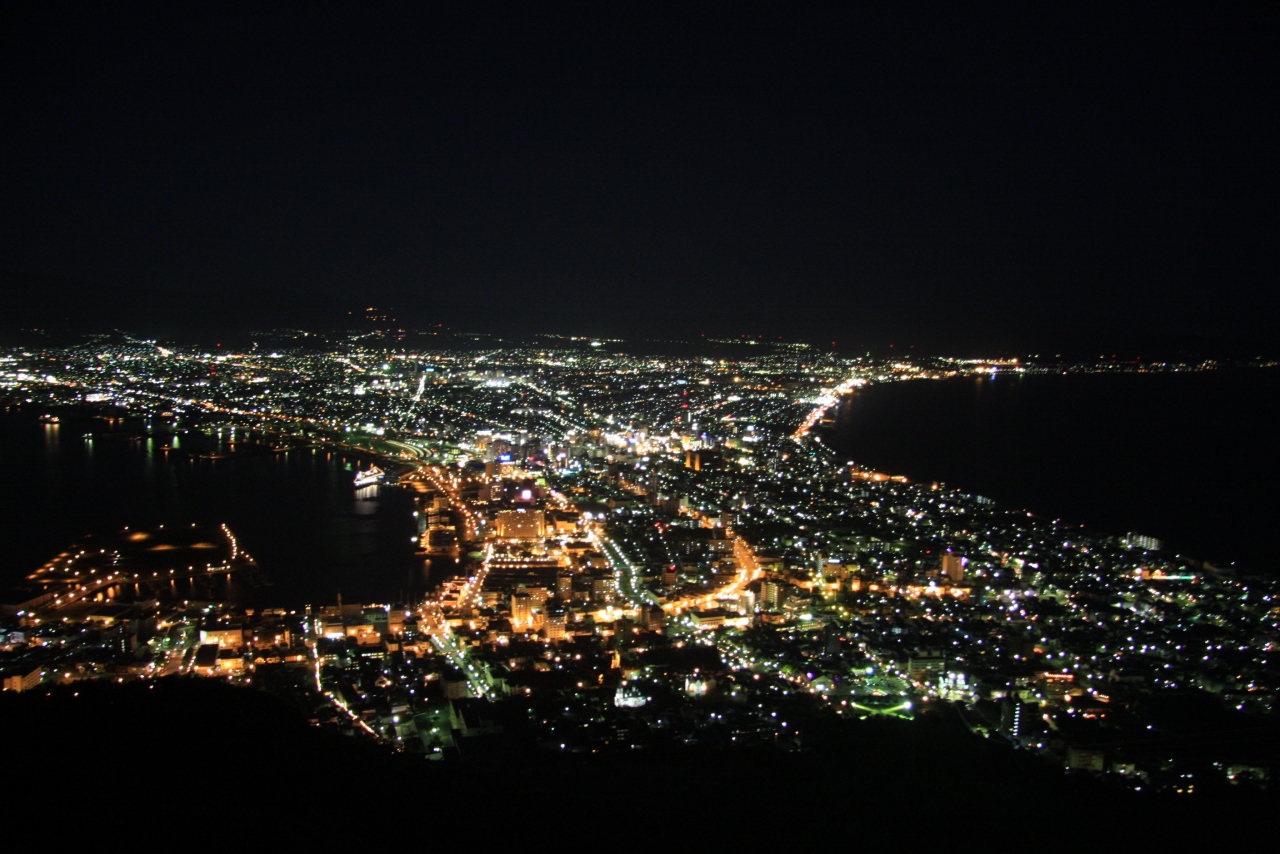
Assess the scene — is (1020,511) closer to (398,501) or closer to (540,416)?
(398,501)

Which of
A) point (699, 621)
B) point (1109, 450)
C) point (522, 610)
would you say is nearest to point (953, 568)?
point (699, 621)

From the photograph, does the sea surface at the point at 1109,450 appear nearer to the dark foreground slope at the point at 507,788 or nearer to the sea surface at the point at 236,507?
the dark foreground slope at the point at 507,788

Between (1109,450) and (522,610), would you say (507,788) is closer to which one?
(522,610)

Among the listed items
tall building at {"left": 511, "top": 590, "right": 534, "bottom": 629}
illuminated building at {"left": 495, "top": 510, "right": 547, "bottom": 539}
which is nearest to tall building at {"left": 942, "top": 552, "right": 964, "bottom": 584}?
tall building at {"left": 511, "top": 590, "right": 534, "bottom": 629}

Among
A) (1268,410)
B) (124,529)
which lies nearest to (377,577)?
(124,529)

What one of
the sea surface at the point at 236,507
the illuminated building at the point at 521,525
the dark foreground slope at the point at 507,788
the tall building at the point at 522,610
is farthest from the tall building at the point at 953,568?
the sea surface at the point at 236,507

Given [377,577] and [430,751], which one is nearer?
[430,751]
